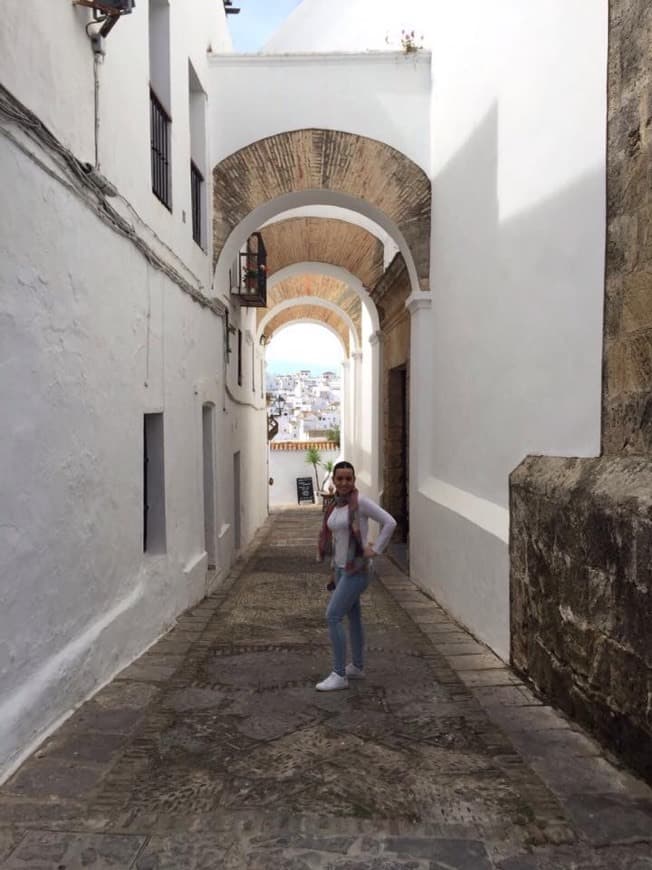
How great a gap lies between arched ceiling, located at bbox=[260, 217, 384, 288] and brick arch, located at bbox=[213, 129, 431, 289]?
152 inches

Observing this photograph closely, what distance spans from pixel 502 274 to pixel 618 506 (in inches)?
100

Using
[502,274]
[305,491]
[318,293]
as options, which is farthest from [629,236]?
[305,491]

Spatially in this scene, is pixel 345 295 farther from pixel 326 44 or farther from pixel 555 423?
pixel 555 423

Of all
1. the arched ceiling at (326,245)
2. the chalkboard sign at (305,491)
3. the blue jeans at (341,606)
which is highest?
the arched ceiling at (326,245)

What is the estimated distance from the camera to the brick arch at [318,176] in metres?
7.65

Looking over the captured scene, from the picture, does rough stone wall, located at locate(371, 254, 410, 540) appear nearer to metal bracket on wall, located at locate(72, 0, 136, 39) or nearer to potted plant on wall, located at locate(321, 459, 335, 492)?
potted plant on wall, located at locate(321, 459, 335, 492)

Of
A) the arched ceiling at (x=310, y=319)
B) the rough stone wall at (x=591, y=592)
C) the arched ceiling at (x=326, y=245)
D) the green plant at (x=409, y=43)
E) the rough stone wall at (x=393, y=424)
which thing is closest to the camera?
the rough stone wall at (x=591, y=592)

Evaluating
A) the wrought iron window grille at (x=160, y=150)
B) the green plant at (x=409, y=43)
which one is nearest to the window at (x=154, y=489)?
the wrought iron window grille at (x=160, y=150)

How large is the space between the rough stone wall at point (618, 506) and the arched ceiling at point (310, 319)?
13955 mm

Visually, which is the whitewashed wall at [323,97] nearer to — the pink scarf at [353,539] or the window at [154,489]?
the window at [154,489]

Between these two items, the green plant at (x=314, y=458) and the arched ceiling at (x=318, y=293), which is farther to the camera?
the green plant at (x=314, y=458)

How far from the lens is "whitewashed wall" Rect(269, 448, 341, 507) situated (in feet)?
90.9

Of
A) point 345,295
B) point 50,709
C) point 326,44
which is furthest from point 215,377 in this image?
point 345,295

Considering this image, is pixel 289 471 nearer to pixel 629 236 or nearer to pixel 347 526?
pixel 347 526
